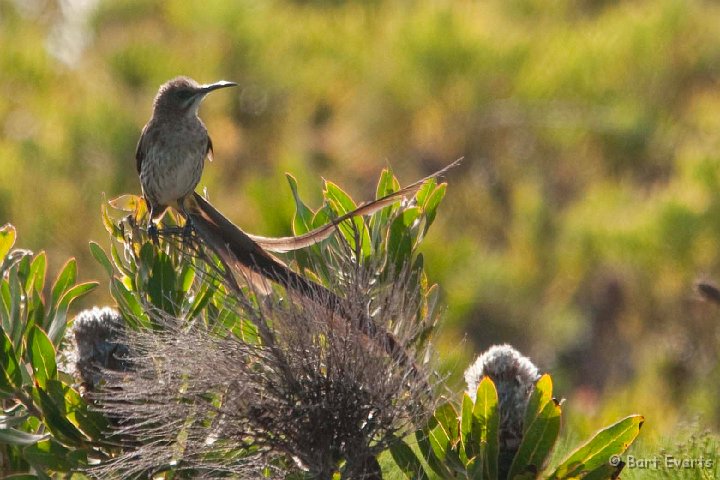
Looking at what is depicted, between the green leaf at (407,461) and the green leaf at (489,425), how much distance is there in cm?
14

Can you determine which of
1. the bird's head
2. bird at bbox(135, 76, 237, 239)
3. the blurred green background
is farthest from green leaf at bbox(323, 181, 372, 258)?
the blurred green background

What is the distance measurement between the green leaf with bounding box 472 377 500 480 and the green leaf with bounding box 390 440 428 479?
143 mm

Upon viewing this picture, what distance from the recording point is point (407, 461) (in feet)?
9.25

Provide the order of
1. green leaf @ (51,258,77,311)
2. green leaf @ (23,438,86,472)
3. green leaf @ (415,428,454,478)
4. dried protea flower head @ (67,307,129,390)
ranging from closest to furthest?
1. green leaf @ (415,428,454,478)
2. green leaf @ (23,438,86,472)
3. dried protea flower head @ (67,307,129,390)
4. green leaf @ (51,258,77,311)

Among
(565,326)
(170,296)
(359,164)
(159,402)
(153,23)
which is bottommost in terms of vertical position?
(159,402)

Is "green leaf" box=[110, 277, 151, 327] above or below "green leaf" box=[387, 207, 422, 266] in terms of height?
below

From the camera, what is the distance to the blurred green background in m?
11.7

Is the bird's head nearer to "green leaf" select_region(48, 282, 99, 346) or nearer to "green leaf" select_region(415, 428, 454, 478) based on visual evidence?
"green leaf" select_region(48, 282, 99, 346)

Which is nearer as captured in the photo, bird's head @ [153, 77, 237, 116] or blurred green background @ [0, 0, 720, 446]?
bird's head @ [153, 77, 237, 116]

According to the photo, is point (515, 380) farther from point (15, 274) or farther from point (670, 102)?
point (670, 102)

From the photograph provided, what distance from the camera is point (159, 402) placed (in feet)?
9.11

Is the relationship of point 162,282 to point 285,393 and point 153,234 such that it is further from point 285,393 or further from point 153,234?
point 285,393

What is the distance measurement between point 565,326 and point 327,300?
9.83 m

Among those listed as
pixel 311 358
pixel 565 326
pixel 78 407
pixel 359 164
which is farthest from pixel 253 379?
pixel 359 164
